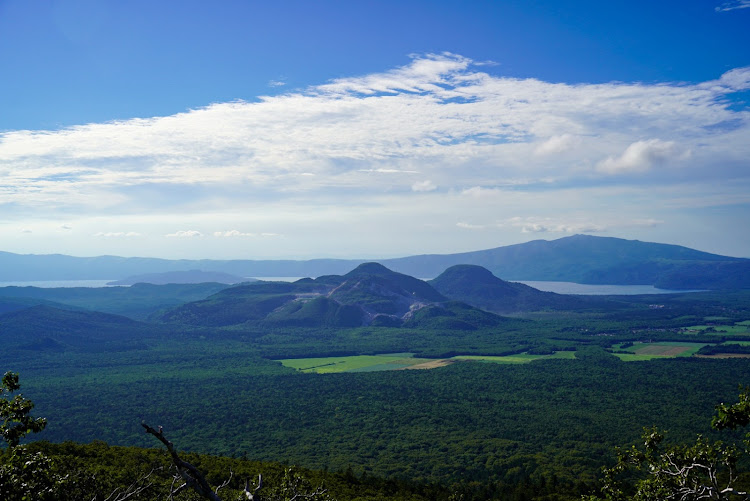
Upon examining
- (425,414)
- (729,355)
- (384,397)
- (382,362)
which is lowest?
(382,362)

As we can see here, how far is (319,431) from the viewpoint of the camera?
72.0 m

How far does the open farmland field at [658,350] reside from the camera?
12675 cm

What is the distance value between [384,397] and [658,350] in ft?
273

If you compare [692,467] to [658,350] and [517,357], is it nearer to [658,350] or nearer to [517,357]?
[517,357]

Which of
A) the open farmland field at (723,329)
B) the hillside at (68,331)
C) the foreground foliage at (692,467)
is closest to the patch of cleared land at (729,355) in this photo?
the open farmland field at (723,329)

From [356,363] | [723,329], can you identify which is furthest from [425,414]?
[723,329]

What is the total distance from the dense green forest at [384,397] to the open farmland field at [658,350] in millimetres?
554

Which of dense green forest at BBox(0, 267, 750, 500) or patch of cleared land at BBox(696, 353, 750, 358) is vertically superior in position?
patch of cleared land at BBox(696, 353, 750, 358)

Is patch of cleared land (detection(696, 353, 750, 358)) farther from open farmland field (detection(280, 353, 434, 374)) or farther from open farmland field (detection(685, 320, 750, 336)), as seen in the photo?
open farmland field (detection(280, 353, 434, 374))

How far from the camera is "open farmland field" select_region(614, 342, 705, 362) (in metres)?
127

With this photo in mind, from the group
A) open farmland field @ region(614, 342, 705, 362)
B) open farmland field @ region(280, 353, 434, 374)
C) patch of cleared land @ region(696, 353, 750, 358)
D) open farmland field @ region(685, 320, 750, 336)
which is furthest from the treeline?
open farmland field @ region(685, 320, 750, 336)

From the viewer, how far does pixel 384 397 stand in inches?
3568

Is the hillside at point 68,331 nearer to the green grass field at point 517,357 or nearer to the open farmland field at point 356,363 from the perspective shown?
the open farmland field at point 356,363

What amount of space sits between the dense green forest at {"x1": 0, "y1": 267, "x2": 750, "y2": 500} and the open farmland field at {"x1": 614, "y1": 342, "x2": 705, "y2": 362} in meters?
0.55
